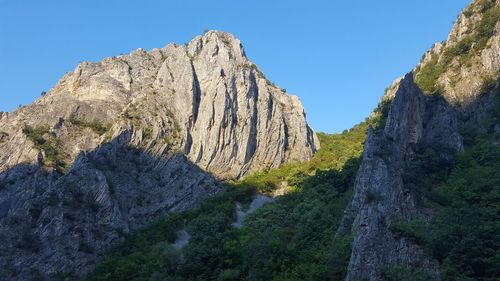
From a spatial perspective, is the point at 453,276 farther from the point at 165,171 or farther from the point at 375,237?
the point at 165,171

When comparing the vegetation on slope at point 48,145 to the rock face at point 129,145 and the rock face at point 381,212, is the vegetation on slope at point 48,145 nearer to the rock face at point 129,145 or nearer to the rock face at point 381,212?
the rock face at point 129,145

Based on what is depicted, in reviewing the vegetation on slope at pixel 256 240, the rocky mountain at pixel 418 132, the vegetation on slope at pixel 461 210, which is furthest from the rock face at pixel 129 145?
the vegetation on slope at pixel 461 210

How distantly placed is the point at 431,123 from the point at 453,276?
36.0 meters

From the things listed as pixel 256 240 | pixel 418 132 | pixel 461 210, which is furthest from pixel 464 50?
pixel 461 210

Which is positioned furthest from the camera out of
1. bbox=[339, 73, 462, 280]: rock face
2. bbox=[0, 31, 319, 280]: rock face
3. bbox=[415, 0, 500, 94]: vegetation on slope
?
bbox=[415, 0, 500, 94]: vegetation on slope

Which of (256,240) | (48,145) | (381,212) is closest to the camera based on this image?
(381,212)

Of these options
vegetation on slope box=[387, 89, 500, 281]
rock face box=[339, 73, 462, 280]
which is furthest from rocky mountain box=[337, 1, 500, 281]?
vegetation on slope box=[387, 89, 500, 281]

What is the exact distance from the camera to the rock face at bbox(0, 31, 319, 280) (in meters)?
54.1

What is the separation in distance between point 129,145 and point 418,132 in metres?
36.8

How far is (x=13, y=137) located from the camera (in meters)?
66.3

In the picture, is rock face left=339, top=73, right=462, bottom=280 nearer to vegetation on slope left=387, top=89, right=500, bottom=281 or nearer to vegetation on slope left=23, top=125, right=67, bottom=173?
vegetation on slope left=387, top=89, right=500, bottom=281

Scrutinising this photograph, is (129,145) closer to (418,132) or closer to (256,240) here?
(256,240)

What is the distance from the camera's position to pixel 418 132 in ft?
182

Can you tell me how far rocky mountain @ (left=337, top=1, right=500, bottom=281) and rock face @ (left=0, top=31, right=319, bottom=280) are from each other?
78.2ft
